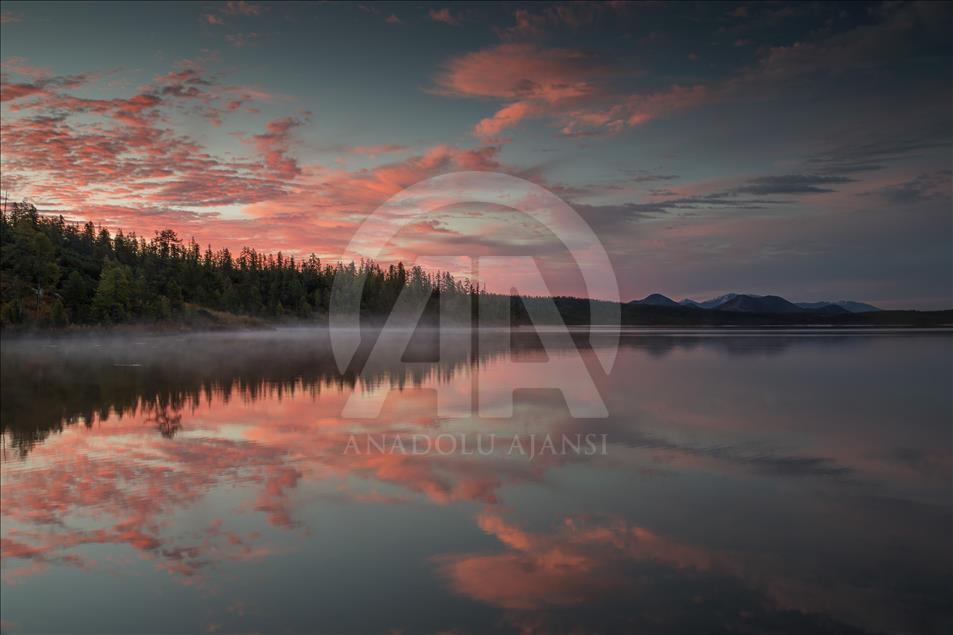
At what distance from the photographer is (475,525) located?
34.5 feet

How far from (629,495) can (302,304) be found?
613 feet

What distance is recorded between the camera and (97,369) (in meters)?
40.8

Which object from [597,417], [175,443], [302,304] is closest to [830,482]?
[597,417]

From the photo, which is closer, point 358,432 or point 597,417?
point 358,432

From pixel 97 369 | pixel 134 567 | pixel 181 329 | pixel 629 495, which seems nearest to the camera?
pixel 134 567

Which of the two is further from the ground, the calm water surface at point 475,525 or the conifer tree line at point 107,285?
the conifer tree line at point 107,285

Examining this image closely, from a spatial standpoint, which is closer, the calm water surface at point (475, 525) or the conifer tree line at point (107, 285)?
the calm water surface at point (475, 525)

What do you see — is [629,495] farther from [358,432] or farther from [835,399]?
[835,399]

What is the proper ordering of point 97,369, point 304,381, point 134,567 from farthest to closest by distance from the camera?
point 97,369 → point 304,381 → point 134,567

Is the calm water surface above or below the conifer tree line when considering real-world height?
below

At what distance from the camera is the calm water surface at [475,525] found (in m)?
7.57

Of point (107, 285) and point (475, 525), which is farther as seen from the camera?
point (107, 285)

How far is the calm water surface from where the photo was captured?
7570 mm

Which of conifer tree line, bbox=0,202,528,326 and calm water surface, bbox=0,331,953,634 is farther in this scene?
conifer tree line, bbox=0,202,528,326
